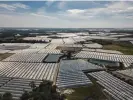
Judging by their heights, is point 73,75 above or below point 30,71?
above

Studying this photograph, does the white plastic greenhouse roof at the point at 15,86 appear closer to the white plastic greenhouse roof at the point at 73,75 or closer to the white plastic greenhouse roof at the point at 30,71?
the white plastic greenhouse roof at the point at 30,71

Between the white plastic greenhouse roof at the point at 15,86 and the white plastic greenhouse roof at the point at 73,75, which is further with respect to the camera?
the white plastic greenhouse roof at the point at 73,75

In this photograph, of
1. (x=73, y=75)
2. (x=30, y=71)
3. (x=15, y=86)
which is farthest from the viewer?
(x=30, y=71)

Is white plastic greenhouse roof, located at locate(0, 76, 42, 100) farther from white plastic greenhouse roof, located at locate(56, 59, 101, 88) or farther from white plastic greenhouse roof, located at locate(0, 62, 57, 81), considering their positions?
white plastic greenhouse roof, located at locate(56, 59, 101, 88)

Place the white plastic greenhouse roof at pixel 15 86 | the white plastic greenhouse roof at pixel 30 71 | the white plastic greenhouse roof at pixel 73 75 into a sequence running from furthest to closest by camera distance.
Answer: the white plastic greenhouse roof at pixel 30 71, the white plastic greenhouse roof at pixel 73 75, the white plastic greenhouse roof at pixel 15 86

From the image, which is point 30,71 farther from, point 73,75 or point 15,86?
point 73,75

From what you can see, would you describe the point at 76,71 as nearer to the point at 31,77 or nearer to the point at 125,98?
the point at 31,77

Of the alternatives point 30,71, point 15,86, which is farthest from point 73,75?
point 15,86

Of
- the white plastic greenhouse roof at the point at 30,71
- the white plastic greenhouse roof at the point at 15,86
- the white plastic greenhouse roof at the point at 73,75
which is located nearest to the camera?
the white plastic greenhouse roof at the point at 15,86

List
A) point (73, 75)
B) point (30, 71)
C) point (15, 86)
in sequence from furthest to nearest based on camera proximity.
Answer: point (30, 71), point (73, 75), point (15, 86)

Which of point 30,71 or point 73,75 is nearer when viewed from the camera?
point 73,75

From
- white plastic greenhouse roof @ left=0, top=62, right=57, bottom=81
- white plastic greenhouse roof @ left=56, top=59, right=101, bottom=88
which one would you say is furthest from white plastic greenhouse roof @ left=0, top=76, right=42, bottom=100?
white plastic greenhouse roof @ left=56, top=59, right=101, bottom=88

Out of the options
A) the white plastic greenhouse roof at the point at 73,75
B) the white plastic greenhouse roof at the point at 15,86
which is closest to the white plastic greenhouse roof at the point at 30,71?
the white plastic greenhouse roof at the point at 73,75
